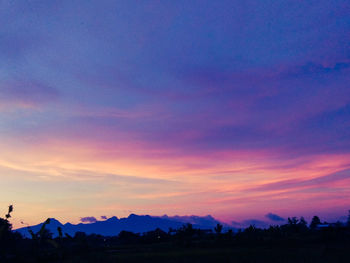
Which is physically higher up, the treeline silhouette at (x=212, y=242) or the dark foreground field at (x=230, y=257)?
the treeline silhouette at (x=212, y=242)

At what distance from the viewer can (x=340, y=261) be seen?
25.5 metres

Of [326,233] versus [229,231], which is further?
[229,231]

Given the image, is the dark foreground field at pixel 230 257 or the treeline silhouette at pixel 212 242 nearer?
the dark foreground field at pixel 230 257

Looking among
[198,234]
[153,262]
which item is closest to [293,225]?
[198,234]

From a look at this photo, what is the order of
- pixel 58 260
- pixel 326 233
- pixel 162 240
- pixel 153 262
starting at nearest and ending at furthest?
pixel 58 260, pixel 153 262, pixel 326 233, pixel 162 240

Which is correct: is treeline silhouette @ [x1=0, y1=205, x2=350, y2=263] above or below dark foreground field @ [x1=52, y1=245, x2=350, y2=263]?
above

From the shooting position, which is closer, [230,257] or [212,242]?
[230,257]

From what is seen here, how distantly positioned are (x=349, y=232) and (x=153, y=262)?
52431mm

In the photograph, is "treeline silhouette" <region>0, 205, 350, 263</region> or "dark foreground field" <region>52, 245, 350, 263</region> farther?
"treeline silhouette" <region>0, 205, 350, 263</region>

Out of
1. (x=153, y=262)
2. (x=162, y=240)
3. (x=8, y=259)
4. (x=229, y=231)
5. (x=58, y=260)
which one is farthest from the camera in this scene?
(x=162, y=240)

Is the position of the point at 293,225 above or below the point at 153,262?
above

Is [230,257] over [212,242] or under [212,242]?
under

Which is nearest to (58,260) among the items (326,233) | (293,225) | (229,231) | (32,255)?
(32,255)

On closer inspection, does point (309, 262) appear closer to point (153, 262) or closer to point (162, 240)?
point (153, 262)
